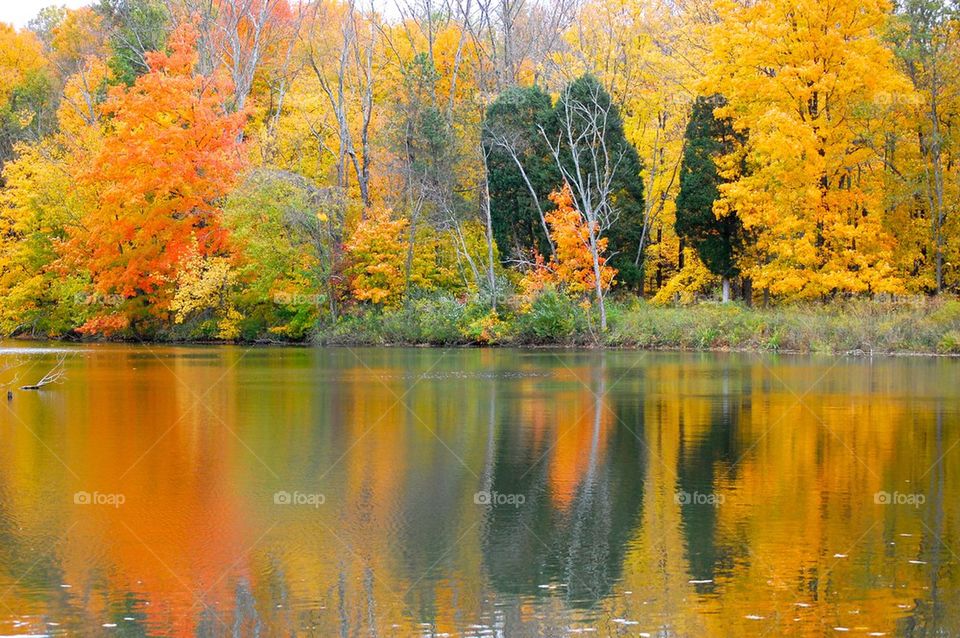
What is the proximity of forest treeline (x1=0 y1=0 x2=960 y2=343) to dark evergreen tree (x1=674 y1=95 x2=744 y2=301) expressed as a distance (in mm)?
119

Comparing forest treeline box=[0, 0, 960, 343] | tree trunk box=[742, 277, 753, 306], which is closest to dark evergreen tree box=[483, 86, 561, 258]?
forest treeline box=[0, 0, 960, 343]

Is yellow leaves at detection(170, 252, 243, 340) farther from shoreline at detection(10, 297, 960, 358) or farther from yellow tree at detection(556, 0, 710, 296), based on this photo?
yellow tree at detection(556, 0, 710, 296)

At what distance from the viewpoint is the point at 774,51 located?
145 ft

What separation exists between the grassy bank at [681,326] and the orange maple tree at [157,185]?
8.34 m

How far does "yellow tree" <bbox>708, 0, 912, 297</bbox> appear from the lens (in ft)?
141

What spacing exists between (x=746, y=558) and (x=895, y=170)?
36934 millimetres

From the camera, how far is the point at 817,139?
43.8 meters

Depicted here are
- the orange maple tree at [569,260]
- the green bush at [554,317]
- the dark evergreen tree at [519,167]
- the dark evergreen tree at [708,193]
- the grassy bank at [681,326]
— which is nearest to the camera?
the grassy bank at [681,326]

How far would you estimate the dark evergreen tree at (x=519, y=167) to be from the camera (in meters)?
49.6

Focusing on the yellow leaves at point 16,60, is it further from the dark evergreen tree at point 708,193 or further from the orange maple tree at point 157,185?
the dark evergreen tree at point 708,193

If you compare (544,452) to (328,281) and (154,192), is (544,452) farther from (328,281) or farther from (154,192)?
(154,192)

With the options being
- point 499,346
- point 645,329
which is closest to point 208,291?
point 499,346

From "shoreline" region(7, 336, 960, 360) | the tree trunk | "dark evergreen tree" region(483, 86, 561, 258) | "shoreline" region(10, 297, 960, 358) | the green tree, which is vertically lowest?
"shoreline" region(7, 336, 960, 360)

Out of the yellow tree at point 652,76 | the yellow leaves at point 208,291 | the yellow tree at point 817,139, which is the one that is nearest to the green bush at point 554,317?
the yellow tree at point 817,139
